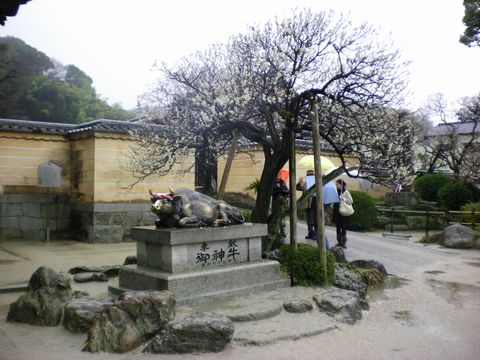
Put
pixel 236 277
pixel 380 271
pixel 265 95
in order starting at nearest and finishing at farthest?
pixel 236 277 → pixel 265 95 → pixel 380 271

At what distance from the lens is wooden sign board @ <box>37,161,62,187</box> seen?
13.4 metres

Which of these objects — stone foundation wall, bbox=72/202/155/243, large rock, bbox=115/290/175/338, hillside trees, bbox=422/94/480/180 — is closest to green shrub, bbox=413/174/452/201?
hillside trees, bbox=422/94/480/180

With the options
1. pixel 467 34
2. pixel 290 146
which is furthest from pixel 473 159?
pixel 290 146

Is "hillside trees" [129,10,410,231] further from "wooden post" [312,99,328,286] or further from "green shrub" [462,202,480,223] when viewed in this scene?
"green shrub" [462,202,480,223]

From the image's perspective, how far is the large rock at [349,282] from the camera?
8055 millimetres

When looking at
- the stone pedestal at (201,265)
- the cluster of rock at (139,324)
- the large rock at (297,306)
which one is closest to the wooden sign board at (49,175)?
the stone pedestal at (201,265)

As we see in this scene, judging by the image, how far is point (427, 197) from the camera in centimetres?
2378

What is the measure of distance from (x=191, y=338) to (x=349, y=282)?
12.5 ft

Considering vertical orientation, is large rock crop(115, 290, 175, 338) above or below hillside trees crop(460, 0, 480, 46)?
below

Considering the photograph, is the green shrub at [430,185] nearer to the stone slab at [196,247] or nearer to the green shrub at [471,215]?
the green shrub at [471,215]

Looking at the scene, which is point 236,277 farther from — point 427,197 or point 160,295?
point 427,197

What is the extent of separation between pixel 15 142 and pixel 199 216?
8.57 meters

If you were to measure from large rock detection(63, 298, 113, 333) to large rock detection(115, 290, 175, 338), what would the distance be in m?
0.45

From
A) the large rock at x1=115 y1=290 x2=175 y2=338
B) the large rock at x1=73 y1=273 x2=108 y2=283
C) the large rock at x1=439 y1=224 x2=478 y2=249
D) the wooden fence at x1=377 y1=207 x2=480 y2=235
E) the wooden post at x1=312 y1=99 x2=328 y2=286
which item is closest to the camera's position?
the large rock at x1=115 y1=290 x2=175 y2=338
